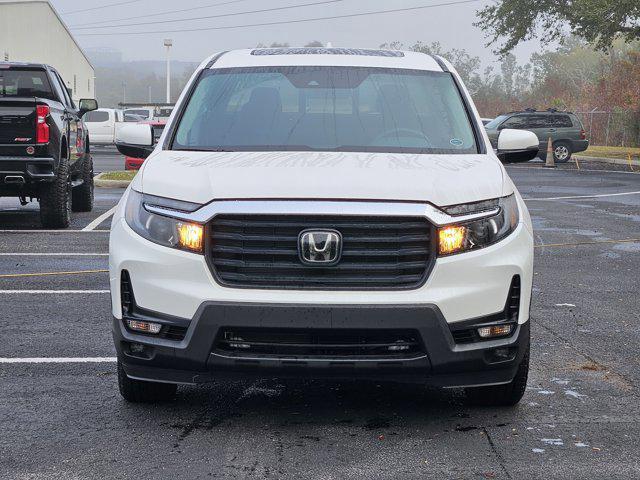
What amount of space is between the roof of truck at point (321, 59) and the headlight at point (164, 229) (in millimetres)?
1748

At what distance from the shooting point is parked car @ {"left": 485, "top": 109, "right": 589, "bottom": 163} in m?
38.5

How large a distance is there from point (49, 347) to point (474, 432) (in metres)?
3.14

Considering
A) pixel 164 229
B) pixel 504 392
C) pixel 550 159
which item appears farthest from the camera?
pixel 550 159

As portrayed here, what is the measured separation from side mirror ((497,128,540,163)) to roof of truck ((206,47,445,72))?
599 mm

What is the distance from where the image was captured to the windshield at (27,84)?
50.0 feet

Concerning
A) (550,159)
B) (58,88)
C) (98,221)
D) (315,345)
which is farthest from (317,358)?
(550,159)

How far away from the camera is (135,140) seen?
7.06 m

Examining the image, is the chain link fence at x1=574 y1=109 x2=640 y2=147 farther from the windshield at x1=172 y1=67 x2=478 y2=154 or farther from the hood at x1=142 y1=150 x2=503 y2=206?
the hood at x1=142 y1=150 x2=503 y2=206

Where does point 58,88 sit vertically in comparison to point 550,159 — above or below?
above

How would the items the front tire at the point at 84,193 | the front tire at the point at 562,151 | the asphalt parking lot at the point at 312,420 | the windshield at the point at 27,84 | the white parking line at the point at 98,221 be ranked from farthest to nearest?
the front tire at the point at 562,151 < the front tire at the point at 84,193 < the white parking line at the point at 98,221 < the windshield at the point at 27,84 < the asphalt parking lot at the point at 312,420

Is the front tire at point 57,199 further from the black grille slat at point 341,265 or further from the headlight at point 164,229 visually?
the black grille slat at point 341,265

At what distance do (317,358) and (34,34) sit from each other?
223 ft

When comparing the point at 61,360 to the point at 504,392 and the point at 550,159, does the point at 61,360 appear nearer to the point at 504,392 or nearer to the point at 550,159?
the point at 504,392

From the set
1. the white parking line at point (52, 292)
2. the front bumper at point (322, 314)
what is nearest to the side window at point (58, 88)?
the white parking line at point (52, 292)
